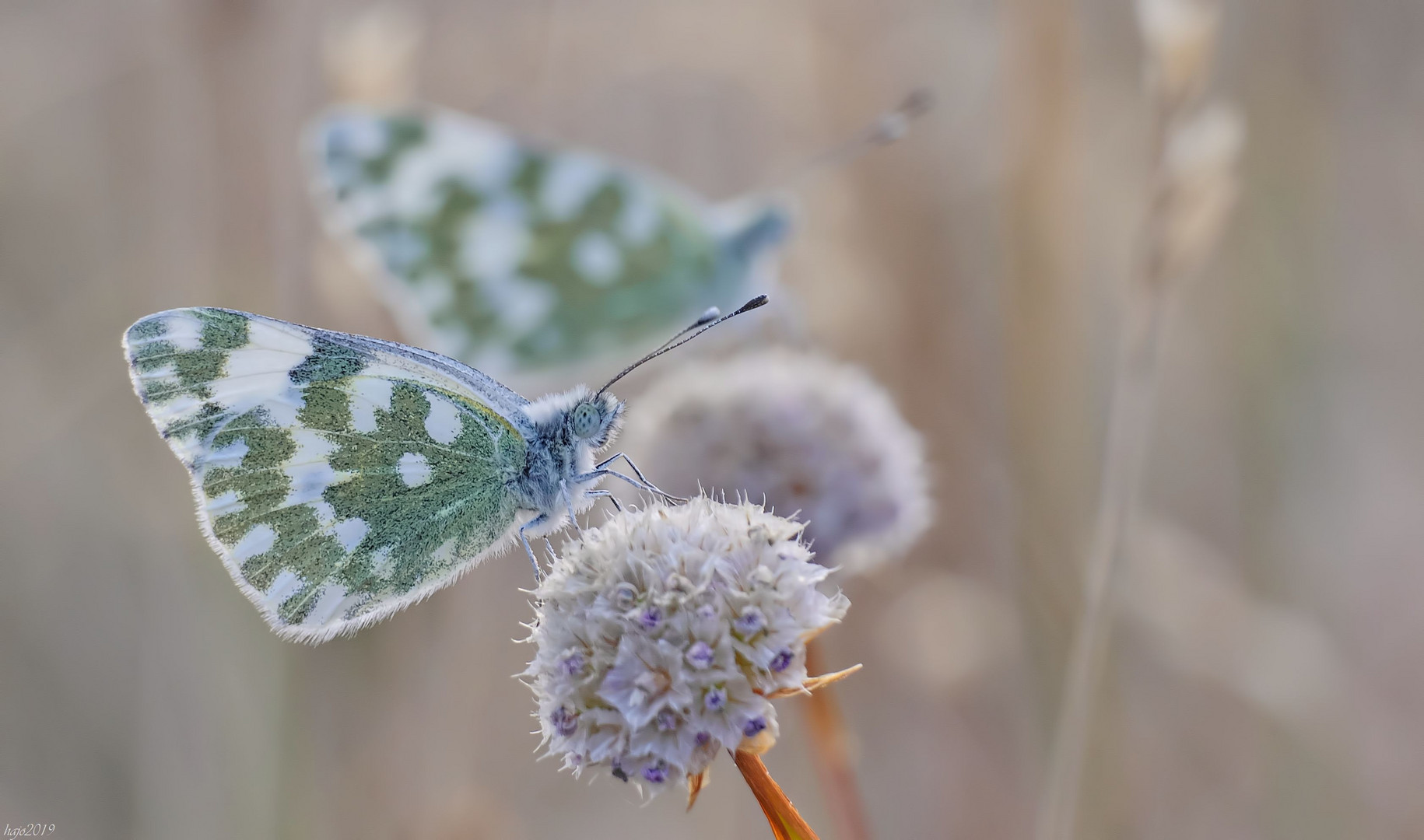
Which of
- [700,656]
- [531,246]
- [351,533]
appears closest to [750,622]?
[700,656]

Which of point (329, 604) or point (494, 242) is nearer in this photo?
point (329, 604)

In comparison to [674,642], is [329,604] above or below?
above

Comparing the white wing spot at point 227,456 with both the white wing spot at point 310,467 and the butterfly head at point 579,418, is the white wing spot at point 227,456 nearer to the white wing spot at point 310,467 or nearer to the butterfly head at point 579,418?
the white wing spot at point 310,467

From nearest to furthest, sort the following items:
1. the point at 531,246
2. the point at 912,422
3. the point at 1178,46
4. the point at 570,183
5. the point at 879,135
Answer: the point at 1178,46 → the point at 879,135 → the point at 912,422 → the point at 570,183 → the point at 531,246

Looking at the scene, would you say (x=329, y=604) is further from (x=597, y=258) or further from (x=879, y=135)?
(x=597, y=258)

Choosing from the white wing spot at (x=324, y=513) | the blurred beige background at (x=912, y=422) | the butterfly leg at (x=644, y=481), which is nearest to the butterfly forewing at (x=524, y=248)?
the blurred beige background at (x=912, y=422)
